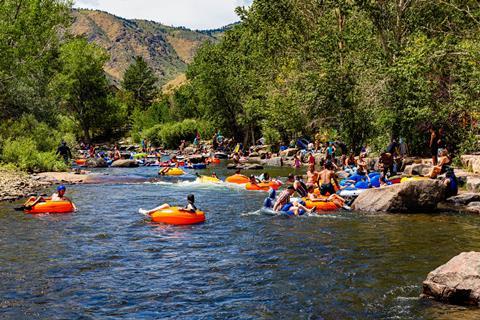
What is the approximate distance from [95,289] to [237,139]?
49.1 metres

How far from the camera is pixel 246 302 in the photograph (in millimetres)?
9102

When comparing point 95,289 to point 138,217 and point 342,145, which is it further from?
point 342,145

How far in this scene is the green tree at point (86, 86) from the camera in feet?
193

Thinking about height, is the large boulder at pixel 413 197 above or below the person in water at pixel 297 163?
below

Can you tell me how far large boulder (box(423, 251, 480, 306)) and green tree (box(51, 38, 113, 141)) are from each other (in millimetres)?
53988

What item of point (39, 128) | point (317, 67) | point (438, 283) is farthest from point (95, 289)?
point (317, 67)

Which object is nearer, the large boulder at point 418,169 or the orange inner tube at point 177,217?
the orange inner tube at point 177,217

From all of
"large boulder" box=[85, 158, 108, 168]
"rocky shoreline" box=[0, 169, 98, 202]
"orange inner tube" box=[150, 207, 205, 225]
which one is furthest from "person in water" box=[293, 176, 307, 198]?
"large boulder" box=[85, 158, 108, 168]

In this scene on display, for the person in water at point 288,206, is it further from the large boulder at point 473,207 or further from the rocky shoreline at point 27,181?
the rocky shoreline at point 27,181

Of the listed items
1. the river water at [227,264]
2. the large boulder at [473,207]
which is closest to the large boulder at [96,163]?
the river water at [227,264]

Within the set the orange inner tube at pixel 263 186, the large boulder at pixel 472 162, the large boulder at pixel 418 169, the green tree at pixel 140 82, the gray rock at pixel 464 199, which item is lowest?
the gray rock at pixel 464 199

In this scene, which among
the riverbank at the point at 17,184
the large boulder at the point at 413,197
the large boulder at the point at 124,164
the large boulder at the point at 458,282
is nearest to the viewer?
the large boulder at the point at 458,282

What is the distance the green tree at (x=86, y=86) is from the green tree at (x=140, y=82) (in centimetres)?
4022

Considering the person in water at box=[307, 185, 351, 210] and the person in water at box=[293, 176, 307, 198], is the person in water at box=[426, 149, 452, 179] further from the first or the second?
the person in water at box=[293, 176, 307, 198]
